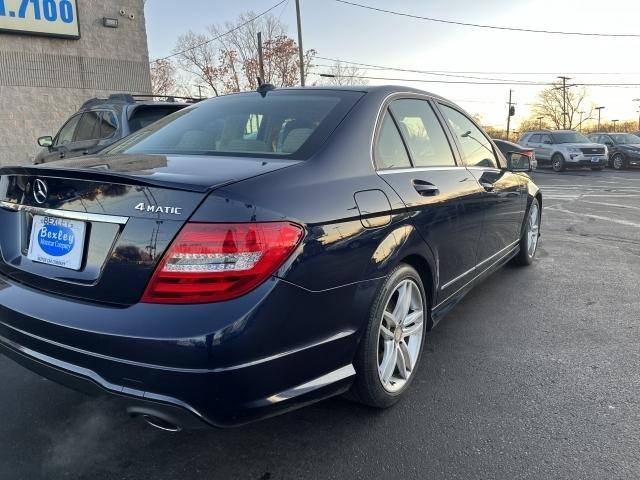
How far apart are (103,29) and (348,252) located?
55.1 feet

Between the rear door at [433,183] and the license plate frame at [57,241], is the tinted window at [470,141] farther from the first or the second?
the license plate frame at [57,241]

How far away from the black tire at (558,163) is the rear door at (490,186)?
17300 mm

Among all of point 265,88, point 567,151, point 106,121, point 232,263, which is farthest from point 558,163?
point 232,263

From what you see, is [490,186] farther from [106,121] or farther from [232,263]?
[106,121]

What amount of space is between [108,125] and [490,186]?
5584mm

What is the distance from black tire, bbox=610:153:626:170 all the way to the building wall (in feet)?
63.2

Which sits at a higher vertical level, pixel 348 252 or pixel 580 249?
pixel 348 252

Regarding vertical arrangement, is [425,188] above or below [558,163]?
above

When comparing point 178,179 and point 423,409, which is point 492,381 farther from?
point 178,179

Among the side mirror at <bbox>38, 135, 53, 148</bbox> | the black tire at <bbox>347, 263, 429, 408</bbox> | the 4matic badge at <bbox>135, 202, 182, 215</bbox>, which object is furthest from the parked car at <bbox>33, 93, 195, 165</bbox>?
the black tire at <bbox>347, 263, 429, 408</bbox>

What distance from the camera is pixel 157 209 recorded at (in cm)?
177

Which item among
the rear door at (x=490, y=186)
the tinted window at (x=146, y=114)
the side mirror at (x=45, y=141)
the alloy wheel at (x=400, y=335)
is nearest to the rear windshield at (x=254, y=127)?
the alloy wheel at (x=400, y=335)

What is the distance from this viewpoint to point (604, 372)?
2.95 metres

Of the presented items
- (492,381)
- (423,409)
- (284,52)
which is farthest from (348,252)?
(284,52)
